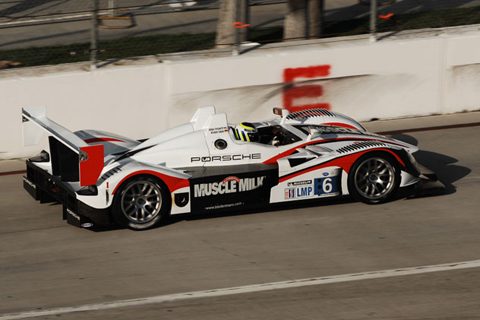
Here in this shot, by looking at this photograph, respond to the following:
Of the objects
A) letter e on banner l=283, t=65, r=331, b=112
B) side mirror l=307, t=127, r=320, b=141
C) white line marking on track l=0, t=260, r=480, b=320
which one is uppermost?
letter e on banner l=283, t=65, r=331, b=112

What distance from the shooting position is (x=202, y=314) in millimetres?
6703

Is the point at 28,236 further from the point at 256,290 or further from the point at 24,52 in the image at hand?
the point at 24,52

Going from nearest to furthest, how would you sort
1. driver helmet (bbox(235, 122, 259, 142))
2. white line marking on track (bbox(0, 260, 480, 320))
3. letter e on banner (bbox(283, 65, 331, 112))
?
white line marking on track (bbox(0, 260, 480, 320))
driver helmet (bbox(235, 122, 259, 142))
letter e on banner (bbox(283, 65, 331, 112))

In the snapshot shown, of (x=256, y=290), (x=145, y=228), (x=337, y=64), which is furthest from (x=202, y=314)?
(x=337, y=64)

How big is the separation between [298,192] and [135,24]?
7.31 meters

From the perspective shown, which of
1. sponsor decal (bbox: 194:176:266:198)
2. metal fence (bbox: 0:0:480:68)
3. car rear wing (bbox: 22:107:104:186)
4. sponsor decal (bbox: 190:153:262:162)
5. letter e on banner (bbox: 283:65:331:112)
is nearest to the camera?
car rear wing (bbox: 22:107:104:186)

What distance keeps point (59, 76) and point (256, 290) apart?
19.5ft

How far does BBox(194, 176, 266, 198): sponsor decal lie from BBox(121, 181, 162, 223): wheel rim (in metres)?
0.46

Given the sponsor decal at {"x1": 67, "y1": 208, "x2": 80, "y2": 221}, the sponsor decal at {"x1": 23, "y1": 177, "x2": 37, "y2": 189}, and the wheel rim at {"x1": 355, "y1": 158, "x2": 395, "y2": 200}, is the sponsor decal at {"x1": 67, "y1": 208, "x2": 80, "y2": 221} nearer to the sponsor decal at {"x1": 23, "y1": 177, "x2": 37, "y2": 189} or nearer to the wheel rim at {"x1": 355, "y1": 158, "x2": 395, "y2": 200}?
the sponsor decal at {"x1": 23, "y1": 177, "x2": 37, "y2": 189}

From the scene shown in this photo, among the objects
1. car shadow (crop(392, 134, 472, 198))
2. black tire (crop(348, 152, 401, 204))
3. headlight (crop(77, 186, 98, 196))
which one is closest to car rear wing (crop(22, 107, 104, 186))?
headlight (crop(77, 186, 98, 196))

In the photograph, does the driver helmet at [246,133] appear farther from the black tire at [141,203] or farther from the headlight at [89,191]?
the headlight at [89,191]

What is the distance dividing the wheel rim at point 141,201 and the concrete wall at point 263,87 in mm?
3582

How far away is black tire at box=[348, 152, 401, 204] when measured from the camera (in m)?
9.14

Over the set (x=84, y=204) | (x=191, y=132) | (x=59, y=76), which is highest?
(x=59, y=76)
